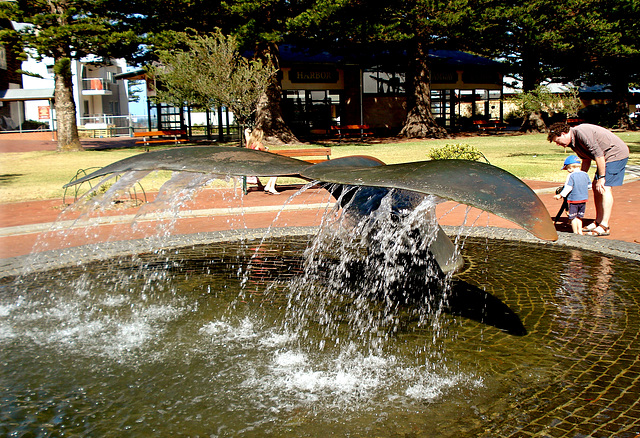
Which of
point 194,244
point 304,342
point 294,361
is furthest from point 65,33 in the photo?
point 294,361

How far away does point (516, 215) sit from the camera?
265cm

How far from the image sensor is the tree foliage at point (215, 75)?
22.7 m

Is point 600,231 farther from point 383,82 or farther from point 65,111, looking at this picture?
point 383,82

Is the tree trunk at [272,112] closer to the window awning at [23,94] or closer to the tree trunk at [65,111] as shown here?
the tree trunk at [65,111]

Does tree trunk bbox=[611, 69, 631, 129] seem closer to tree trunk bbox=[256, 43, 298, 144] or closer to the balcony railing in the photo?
tree trunk bbox=[256, 43, 298, 144]

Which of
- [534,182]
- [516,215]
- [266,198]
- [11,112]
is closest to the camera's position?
[516,215]

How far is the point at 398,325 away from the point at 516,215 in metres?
2.41

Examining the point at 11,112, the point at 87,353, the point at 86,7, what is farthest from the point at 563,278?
the point at 11,112

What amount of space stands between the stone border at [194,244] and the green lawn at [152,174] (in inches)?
249

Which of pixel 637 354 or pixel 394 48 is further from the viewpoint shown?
pixel 394 48

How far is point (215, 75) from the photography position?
22.8 m

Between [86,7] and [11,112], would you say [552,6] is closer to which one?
[86,7]

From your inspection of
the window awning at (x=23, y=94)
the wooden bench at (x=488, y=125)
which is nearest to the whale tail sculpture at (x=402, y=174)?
the wooden bench at (x=488, y=125)

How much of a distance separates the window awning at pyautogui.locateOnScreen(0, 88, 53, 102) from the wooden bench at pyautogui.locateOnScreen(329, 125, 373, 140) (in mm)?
26719
